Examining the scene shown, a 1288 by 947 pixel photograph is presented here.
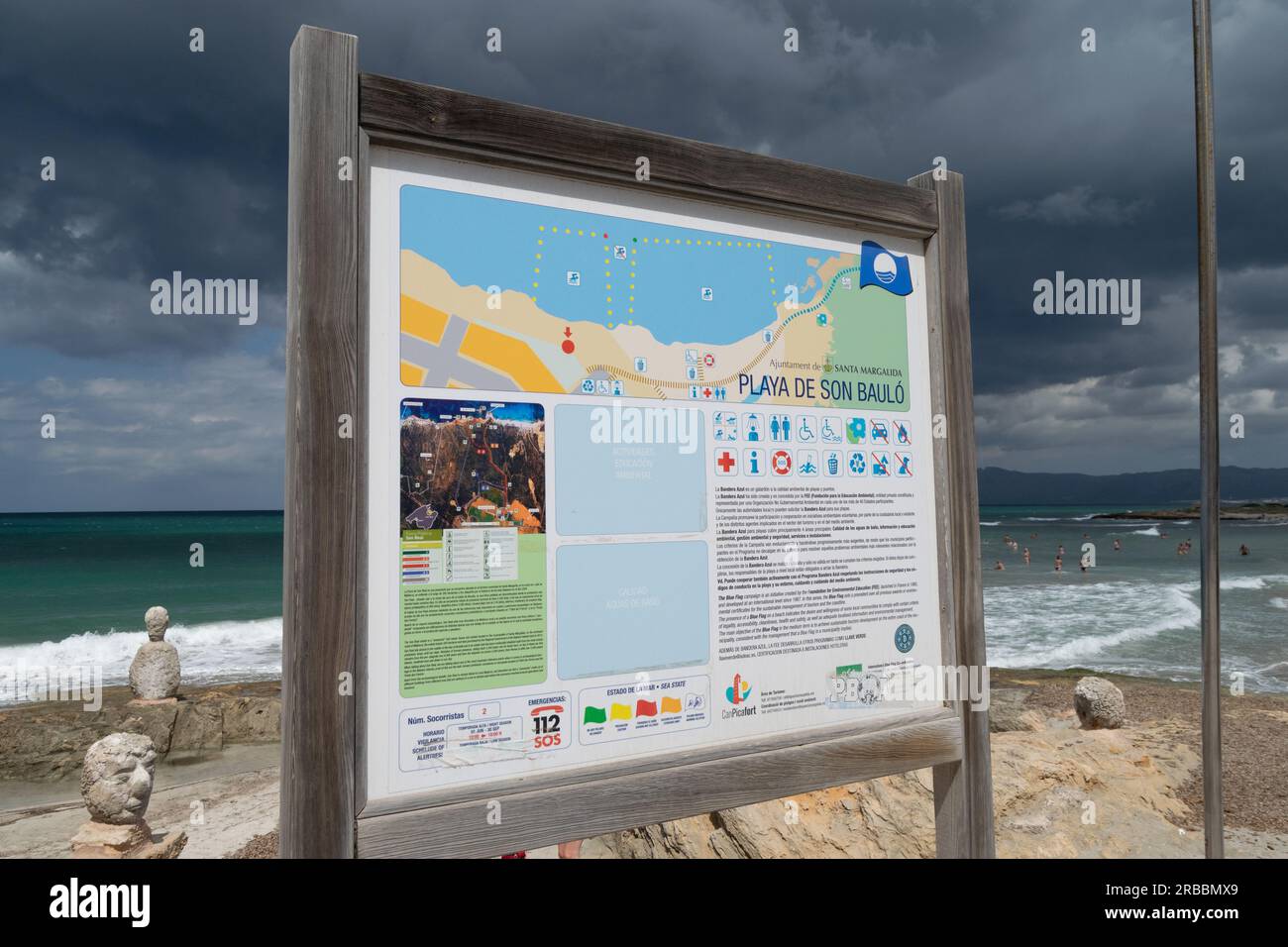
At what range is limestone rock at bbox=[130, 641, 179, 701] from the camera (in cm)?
1154

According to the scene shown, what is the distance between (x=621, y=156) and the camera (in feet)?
6.21

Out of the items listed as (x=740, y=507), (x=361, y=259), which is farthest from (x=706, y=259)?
(x=361, y=259)

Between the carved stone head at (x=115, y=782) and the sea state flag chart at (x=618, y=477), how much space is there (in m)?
5.28

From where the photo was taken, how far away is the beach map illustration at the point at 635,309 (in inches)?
66.1

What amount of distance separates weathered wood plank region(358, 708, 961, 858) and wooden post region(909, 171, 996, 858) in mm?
133

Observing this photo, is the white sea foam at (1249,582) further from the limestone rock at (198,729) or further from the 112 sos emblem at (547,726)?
the 112 sos emblem at (547,726)

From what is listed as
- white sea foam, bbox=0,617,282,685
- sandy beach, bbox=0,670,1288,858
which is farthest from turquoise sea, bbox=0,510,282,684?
sandy beach, bbox=0,670,1288,858

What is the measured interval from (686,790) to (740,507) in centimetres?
71

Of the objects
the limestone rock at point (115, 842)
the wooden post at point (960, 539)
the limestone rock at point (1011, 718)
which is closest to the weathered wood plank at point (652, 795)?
the wooden post at point (960, 539)

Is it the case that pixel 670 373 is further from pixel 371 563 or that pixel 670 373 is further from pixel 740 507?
pixel 371 563

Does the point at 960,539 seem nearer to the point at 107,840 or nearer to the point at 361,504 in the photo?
the point at 361,504

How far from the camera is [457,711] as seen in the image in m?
1.61

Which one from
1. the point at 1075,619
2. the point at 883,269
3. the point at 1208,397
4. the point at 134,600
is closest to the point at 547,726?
the point at 883,269

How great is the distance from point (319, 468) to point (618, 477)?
2.20 ft
